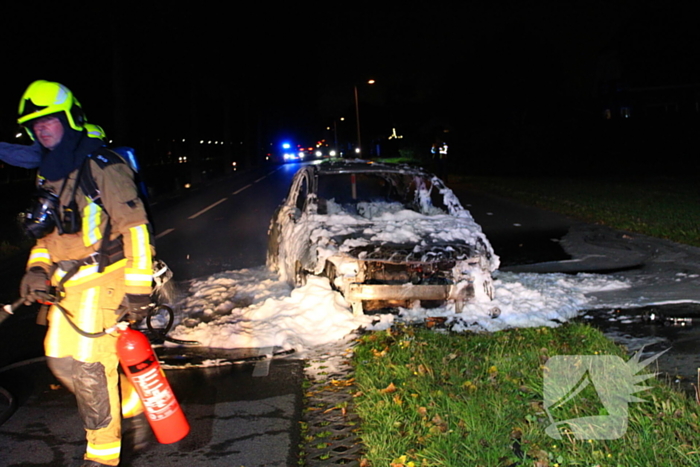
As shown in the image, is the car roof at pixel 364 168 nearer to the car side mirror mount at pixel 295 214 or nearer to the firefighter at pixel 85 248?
the car side mirror mount at pixel 295 214

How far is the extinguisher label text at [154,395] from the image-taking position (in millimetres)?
3615

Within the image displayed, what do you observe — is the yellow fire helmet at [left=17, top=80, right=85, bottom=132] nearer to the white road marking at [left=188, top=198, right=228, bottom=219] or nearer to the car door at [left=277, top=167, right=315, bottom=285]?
the car door at [left=277, top=167, right=315, bottom=285]

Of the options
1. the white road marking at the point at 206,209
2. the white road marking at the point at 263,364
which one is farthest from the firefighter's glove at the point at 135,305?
the white road marking at the point at 206,209

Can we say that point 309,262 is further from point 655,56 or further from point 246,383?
point 655,56

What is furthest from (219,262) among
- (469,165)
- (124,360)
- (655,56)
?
(655,56)

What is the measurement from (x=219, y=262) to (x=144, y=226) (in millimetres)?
7333

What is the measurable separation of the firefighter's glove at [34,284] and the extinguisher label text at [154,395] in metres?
0.65

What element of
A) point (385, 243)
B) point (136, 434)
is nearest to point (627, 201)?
point (385, 243)

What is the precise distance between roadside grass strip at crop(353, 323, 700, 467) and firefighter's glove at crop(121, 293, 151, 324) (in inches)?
58.9

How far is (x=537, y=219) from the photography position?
16.0m

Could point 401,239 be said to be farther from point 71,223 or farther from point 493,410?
point 71,223

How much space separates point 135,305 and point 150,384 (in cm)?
46

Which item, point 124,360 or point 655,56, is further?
point 655,56

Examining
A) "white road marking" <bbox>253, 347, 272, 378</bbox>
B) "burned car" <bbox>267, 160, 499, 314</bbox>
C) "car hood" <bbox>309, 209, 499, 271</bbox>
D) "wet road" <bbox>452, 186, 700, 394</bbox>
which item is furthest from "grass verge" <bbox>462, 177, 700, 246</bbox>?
"white road marking" <bbox>253, 347, 272, 378</bbox>
